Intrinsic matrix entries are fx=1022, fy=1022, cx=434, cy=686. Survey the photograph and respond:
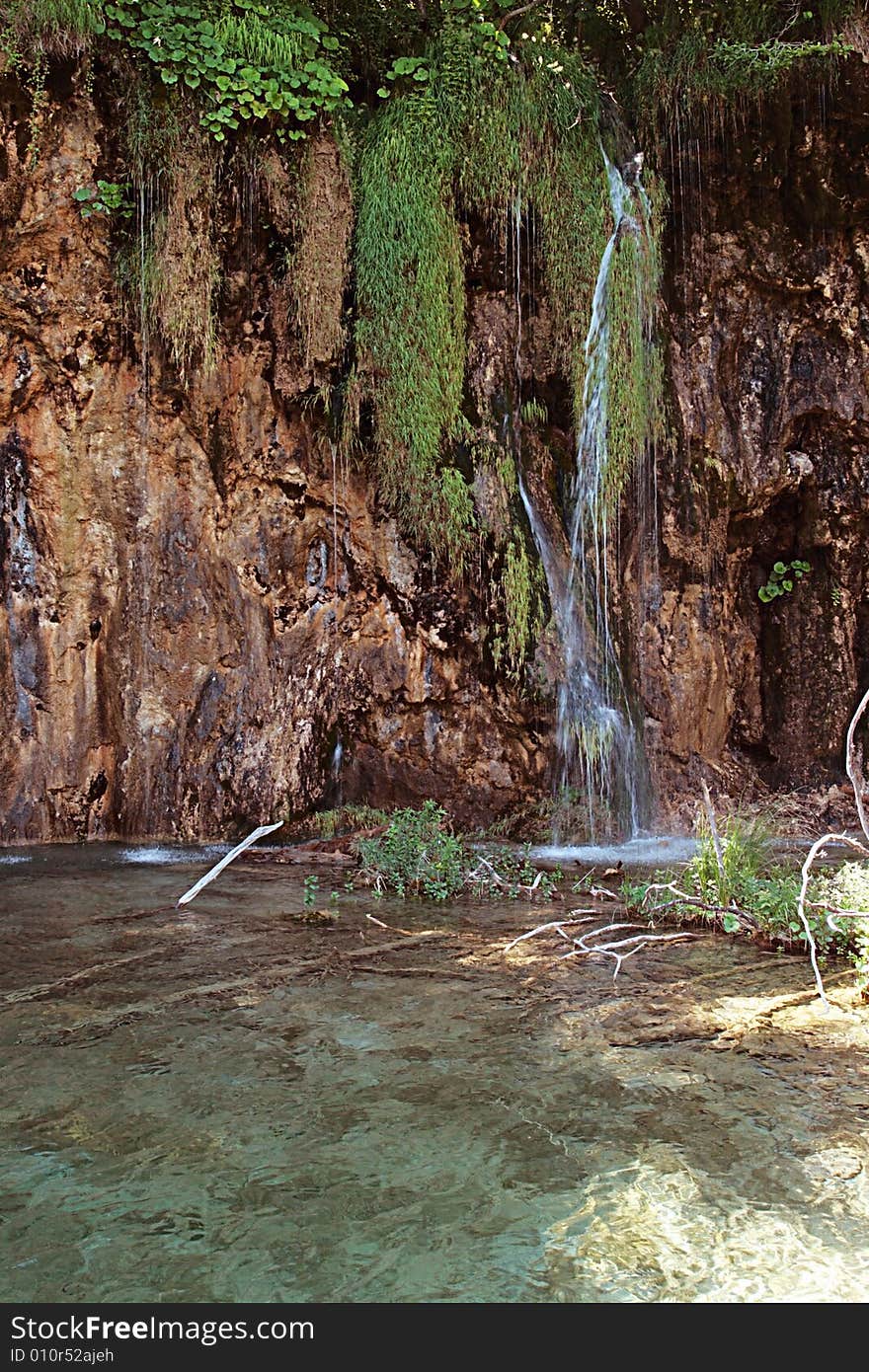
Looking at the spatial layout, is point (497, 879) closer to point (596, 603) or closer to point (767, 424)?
point (596, 603)

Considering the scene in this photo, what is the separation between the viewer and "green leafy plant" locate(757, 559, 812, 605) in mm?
10031

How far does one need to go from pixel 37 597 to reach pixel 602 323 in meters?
5.58

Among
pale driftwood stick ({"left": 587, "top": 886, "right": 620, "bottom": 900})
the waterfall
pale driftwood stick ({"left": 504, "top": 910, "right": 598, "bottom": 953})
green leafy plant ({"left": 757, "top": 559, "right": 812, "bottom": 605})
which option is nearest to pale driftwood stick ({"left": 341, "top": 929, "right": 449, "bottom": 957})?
pale driftwood stick ({"left": 504, "top": 910, "right": 598, "bottom": 953})

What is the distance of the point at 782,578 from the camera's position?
33.2ft

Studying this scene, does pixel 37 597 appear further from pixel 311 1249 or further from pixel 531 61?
pixel 311 1249

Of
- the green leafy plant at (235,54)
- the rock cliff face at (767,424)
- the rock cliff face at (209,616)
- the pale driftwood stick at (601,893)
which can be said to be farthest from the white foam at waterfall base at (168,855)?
the green leafy plant at (235,54)

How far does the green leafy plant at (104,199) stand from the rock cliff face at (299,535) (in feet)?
0.30

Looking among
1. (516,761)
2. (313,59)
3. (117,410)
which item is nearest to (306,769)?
(516,761)

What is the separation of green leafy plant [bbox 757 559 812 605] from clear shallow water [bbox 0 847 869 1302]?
22.4 ft

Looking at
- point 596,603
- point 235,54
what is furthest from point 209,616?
point 235,54

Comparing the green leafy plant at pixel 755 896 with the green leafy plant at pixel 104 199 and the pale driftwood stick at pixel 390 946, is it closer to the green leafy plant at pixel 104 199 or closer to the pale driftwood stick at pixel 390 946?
the pale driftwood stick at pixel 390 946

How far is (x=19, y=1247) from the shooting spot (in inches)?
86.7

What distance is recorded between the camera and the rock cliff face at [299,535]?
343 inches
